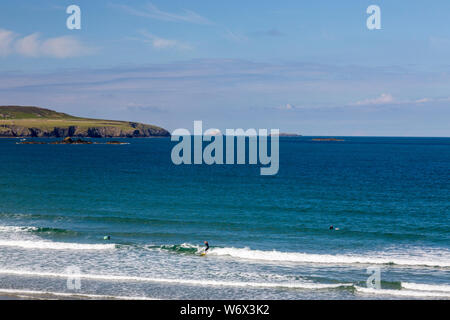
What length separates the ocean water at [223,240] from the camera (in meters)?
23.0

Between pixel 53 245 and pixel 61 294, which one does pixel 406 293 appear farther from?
pixel 53 245

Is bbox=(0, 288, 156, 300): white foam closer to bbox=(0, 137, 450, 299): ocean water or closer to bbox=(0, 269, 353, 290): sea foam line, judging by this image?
bbox=(0, 137, 450, 299): ocean water

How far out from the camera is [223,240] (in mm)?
33250

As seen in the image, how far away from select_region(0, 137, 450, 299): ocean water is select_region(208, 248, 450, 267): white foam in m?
0.07

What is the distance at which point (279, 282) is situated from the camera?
23.8 meters

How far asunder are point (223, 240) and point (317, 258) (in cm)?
784

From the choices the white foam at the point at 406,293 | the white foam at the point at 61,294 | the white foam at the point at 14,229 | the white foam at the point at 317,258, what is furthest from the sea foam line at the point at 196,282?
the white foam at the point at 14,229

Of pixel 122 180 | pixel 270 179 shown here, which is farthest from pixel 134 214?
pixel 270 179

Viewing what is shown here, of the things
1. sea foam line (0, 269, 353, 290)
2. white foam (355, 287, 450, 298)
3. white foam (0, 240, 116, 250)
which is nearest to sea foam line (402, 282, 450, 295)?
white foam (355, 287, 450, 298)

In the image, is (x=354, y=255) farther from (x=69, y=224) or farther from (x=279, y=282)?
(x=69, y=224)

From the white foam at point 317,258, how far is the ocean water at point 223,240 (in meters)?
0.07

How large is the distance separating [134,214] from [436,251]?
87.4 ft

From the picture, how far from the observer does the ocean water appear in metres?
23.0
